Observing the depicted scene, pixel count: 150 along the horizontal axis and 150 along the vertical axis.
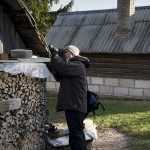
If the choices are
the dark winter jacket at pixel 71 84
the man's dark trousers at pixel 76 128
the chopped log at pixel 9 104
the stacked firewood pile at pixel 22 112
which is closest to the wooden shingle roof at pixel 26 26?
the stacked firewood pile at pixel 22 112

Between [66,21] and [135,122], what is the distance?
11238 millimetres

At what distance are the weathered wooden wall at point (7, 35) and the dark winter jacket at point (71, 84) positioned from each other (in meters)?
1.01

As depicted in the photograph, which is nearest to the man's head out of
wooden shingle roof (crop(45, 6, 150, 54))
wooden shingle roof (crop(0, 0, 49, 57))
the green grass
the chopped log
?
wooden shingle roof (crop(0, 0, 49, 57))

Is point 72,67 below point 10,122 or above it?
above

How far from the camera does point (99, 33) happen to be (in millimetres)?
20000

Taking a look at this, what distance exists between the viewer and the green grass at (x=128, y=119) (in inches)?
393

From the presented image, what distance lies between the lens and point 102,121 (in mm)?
12172

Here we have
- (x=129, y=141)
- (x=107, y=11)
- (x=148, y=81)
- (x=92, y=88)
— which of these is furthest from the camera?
(x=107, y=11)

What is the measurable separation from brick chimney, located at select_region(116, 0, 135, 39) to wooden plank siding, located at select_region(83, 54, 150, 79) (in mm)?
1035

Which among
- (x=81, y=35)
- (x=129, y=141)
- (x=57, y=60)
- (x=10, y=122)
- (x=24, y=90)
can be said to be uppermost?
(x=81, y=35)

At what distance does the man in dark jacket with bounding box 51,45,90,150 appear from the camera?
7.01 meters

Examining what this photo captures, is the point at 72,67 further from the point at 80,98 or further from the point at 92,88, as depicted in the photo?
the point at 92,88

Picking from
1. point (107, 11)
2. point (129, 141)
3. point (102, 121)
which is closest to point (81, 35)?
point (107, 11)

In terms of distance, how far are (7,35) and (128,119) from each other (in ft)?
19.4
